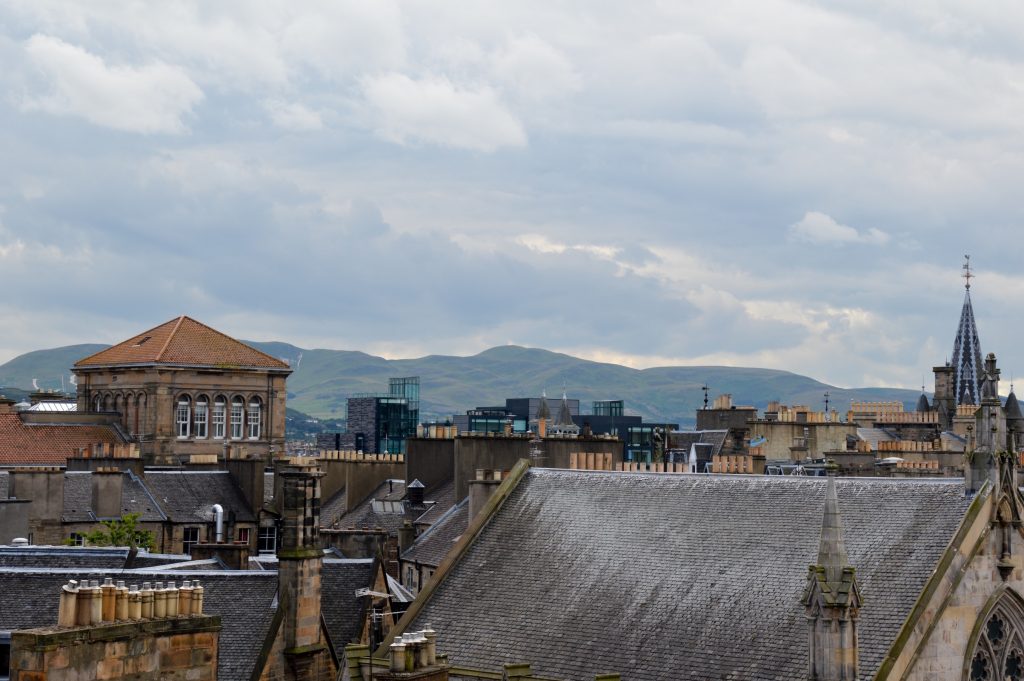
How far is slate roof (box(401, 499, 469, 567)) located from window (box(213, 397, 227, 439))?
274 feet

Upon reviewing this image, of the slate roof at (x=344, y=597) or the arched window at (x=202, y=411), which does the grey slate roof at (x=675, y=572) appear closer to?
the slate roof at (x=344, y=597)

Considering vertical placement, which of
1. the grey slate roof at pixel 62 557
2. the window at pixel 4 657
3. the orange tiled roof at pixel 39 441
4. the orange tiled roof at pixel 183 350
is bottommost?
the window at pixel 4 657

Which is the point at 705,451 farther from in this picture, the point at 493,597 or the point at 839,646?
the point at 839,646

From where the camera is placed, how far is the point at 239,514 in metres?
108

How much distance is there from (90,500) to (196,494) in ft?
45.1

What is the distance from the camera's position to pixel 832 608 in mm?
30266

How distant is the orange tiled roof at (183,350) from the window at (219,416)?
12.7 ft

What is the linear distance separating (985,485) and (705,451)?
7380 cm

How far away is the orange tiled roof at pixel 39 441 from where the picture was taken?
12531 centimetres

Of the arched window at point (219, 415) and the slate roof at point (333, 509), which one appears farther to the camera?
the arched window at point (219, 415)

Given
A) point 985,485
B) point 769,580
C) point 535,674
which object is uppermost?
point 985,485

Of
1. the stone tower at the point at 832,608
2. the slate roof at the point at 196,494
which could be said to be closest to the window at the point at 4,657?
the stone tower at the point at 832,608

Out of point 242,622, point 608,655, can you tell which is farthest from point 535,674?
point 242,622

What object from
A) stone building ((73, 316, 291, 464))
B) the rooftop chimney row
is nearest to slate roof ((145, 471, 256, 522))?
Result: stone building ((73, 316, 291, 464))
